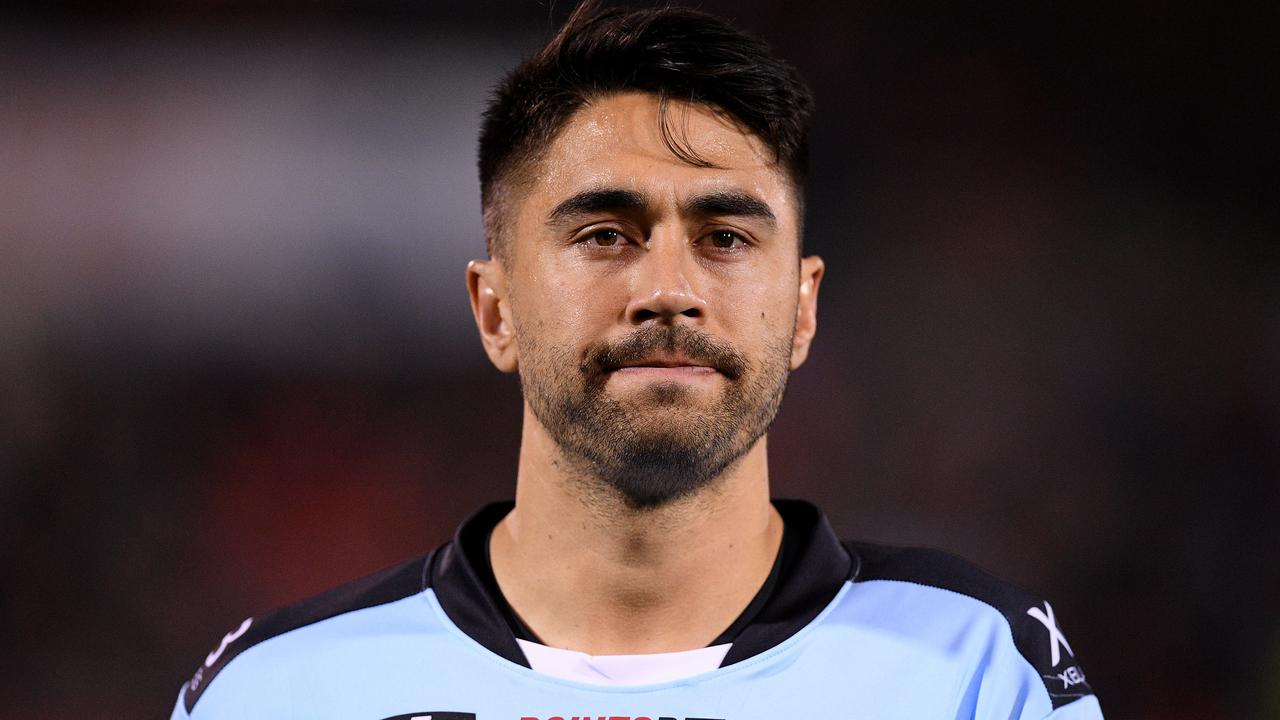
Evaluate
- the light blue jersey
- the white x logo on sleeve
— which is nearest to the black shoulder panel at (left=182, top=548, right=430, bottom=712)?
the light blue jersey

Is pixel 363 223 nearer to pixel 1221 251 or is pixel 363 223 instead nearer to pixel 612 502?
pixel 612 502

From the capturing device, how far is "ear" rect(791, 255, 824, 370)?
1689mm

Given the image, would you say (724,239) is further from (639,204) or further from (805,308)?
(805,308)

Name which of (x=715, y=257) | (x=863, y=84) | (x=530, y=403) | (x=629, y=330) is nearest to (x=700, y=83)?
(x=715, y=257)

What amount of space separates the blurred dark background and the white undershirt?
139cm

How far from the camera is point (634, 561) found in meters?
1.57

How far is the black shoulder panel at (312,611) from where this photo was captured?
171 centimetres

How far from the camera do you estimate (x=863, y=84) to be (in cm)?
296

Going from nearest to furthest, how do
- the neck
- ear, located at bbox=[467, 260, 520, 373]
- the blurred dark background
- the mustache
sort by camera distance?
1. the mustache
2. the neck
3. ear, located at bbox=[467, 260, 520, 373]
4. the blurred dark background

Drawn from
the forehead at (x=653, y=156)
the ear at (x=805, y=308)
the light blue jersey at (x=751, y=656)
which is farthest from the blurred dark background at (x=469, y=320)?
the forehead at (x=653, y=156)

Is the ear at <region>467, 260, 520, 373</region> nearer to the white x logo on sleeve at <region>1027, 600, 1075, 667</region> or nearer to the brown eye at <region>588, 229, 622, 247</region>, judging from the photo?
the brown eye at <region>588, 229, 622, 247</region>

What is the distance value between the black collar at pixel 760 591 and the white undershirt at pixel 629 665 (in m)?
0.02

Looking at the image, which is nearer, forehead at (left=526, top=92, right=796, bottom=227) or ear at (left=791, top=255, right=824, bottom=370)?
forehead at (left=526, top=92, right=796, bottom=227)

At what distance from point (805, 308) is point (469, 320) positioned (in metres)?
1.47
